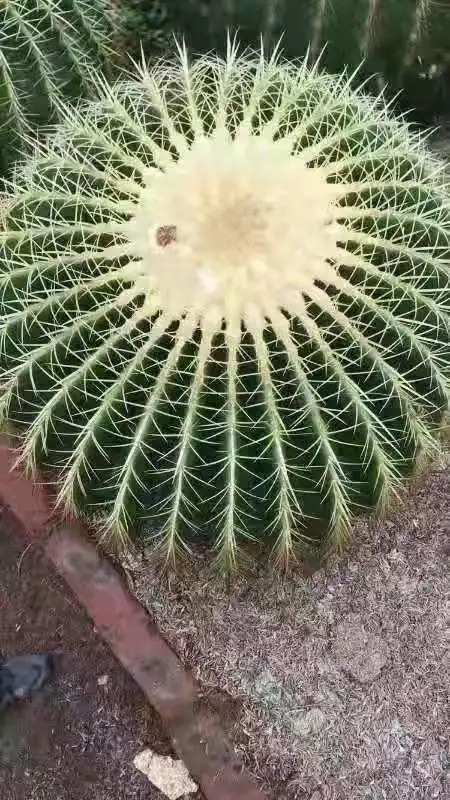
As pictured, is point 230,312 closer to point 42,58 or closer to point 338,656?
point 42,58

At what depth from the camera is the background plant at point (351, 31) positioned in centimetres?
195

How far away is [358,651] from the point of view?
6.82 feet

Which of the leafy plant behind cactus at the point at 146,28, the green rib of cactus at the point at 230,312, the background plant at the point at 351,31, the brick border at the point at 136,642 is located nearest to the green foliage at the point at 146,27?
the leafy plant behind cactus at the point at 146,28

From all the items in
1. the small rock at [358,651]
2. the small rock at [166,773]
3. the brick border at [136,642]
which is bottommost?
the small rock at [166,773]

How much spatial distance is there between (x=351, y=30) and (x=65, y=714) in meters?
1.80

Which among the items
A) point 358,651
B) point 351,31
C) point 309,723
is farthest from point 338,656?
point 351,31

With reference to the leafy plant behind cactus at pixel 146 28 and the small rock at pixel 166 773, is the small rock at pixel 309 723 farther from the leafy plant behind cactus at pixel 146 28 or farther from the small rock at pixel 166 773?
the leafy plant behind cactus at pixel 146 28

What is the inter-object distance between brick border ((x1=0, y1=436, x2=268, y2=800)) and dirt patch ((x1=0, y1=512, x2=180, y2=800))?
53 millimetres

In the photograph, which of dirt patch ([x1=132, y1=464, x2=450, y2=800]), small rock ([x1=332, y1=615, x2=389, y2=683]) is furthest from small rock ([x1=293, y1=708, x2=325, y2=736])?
small rock ([x1=332, y1=615, x2=389, y2=683])

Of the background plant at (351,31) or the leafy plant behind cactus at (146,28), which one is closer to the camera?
the background plant at (351,31)

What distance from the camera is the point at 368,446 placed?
59.3 inches

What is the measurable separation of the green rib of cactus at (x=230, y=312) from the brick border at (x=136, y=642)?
0.50 metres

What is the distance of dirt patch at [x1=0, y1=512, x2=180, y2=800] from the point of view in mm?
2084

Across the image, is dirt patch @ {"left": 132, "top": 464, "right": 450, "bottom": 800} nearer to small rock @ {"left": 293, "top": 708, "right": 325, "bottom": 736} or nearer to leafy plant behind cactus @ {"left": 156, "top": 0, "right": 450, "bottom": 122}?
small rock @ {"left": 293, "top": 708, "right": 325, "bottom": 736}
